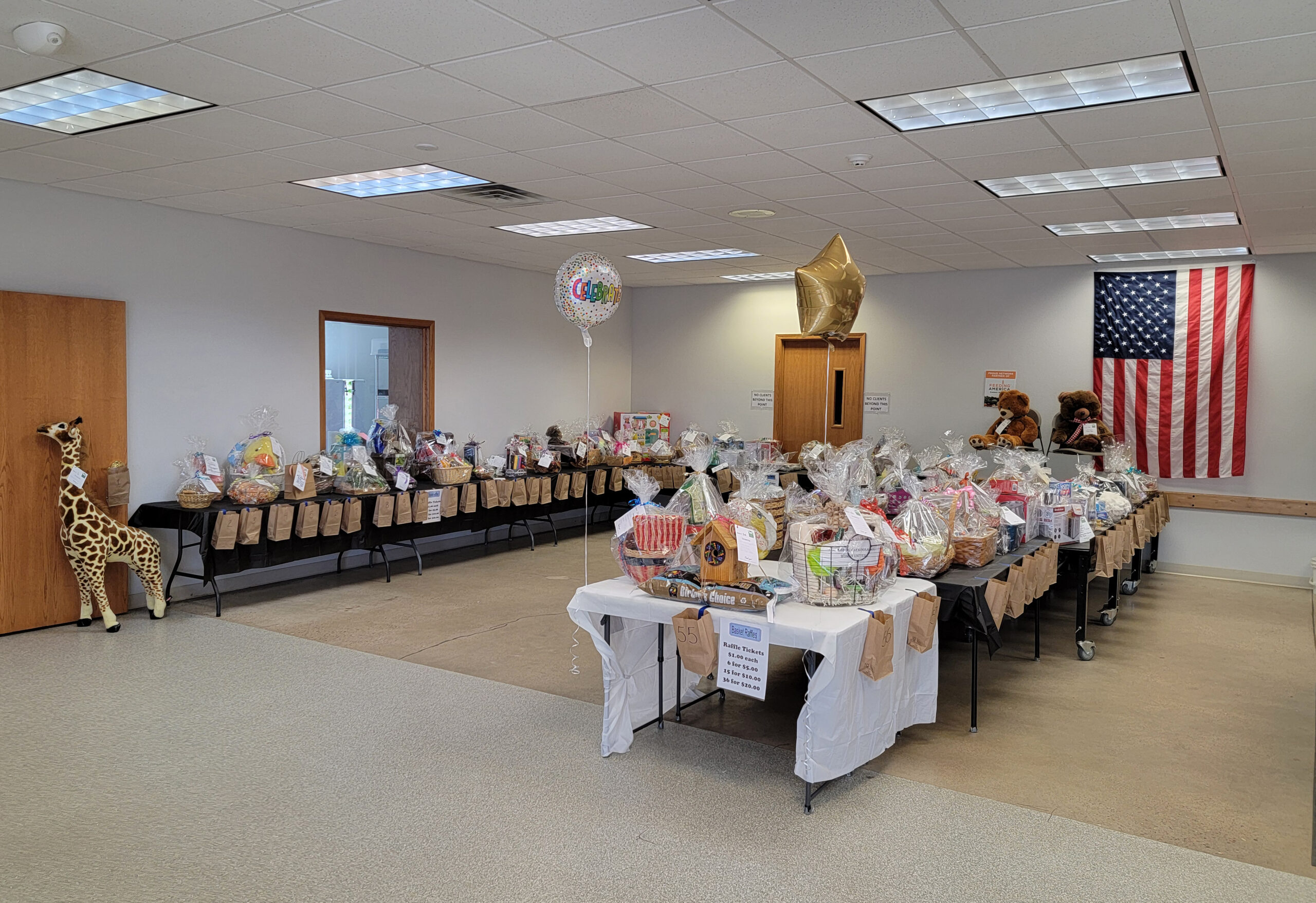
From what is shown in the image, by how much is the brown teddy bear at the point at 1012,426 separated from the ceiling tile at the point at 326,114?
573 centimetres

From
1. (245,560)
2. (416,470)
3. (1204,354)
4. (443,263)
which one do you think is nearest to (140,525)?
(245,560)

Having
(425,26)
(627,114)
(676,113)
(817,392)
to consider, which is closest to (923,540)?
(676,113)

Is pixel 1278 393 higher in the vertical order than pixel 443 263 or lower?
lower

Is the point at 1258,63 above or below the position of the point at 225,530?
above

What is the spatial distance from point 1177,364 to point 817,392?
10.7 ft

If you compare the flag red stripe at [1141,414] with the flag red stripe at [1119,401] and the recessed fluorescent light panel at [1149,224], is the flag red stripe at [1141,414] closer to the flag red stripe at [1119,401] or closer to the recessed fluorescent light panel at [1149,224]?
the flag red stripe at [1119,401]

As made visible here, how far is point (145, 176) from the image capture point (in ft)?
17.0

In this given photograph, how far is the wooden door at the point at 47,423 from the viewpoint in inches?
206

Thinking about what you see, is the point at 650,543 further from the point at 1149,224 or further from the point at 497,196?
the point at 1149,224

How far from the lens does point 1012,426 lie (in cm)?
806

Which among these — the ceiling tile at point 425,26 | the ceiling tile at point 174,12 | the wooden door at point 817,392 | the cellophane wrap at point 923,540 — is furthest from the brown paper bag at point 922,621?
the wooden door at point 817,392

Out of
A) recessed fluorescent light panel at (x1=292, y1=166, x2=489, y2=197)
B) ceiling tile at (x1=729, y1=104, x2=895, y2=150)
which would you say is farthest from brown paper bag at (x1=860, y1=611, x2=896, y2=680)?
recessed fluorescent light panel at (x1=292, y1=166, x2=489, y2=197)

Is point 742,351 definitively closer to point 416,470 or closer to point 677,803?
point 416,470

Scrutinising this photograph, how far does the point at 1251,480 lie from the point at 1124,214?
10.1 feet
